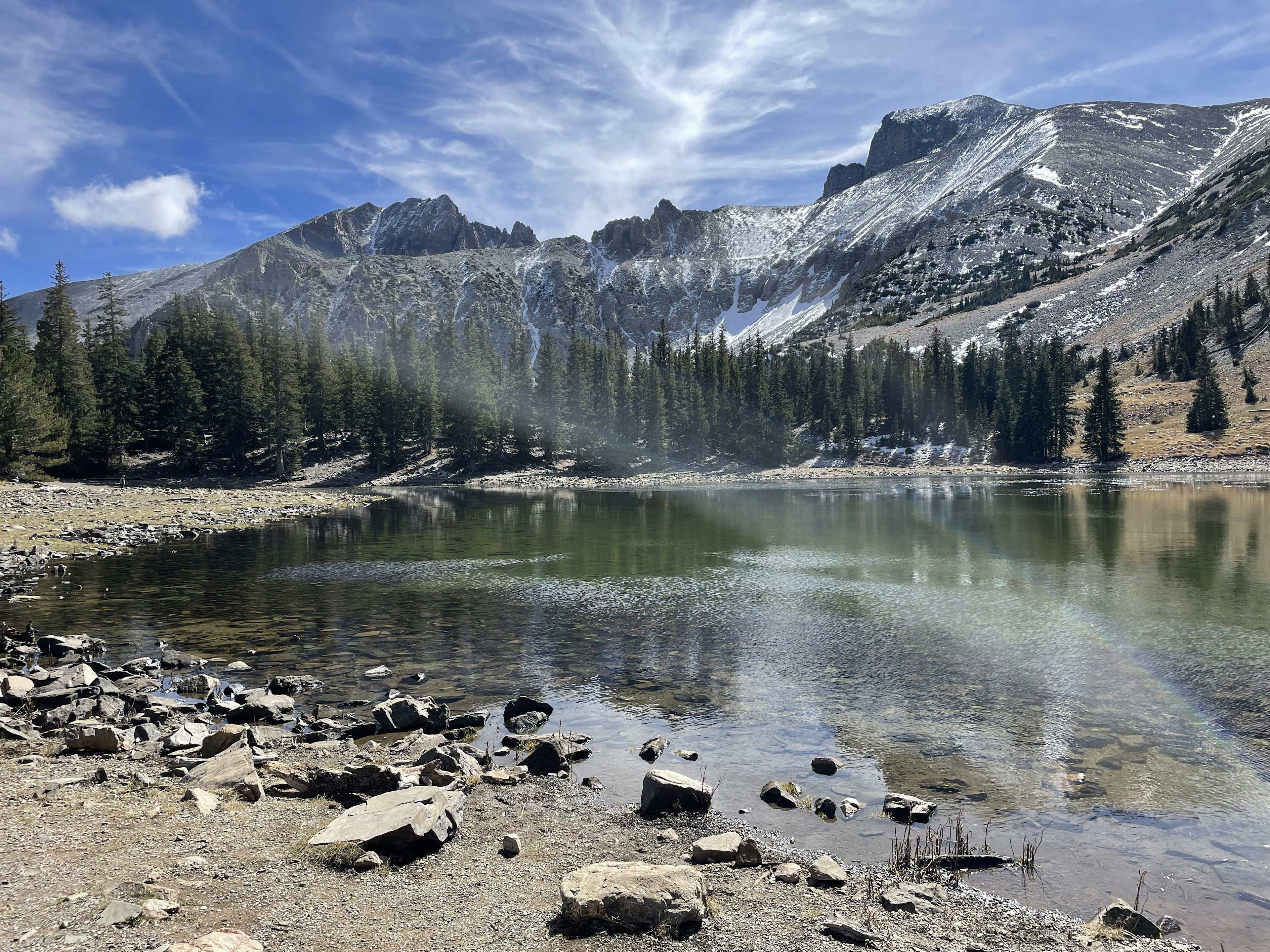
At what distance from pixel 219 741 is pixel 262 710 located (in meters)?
2.55

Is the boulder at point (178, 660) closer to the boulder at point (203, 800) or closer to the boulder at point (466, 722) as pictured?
the boulder at point (466, 722)

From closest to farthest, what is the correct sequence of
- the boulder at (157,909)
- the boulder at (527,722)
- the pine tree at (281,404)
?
the boulder at (157,909) < the boulder at (527,722) < the pine tree at (281,404)

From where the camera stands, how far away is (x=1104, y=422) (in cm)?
12106

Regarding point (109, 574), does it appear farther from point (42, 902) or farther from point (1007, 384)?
point (1007, 384)

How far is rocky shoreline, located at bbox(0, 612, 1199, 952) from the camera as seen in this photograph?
24.5ft

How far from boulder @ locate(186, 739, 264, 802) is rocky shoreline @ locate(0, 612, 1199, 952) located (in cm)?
4

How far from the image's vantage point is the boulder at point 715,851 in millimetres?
9305

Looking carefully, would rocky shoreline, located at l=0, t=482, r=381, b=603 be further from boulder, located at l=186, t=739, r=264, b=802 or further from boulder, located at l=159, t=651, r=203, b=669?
boulder, located at l=186, t=739, r=264, b=802

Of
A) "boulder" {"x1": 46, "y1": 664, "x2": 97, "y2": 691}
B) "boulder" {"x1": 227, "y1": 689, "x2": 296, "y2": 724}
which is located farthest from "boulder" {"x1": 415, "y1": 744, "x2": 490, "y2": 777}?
"boulder" {"x1": 46, "y1": 664, "x2": 97, "y2": 691}

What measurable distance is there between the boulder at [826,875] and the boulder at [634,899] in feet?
5.19

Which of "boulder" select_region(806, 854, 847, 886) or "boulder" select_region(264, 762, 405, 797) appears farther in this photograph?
"boulder" select_region(264, 762, 405, 797)

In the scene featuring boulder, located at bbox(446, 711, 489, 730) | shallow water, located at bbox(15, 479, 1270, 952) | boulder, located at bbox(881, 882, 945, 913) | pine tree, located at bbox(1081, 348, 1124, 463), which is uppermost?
pine tree, located at bbox(1081, 348, 1124, 463)

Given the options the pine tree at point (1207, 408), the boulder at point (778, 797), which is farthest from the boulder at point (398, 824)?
the pine tree at point (1207, 408)

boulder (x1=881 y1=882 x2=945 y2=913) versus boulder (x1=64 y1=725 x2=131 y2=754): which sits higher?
boulder (x1=64 y1=725 x2=131 y2=754)
